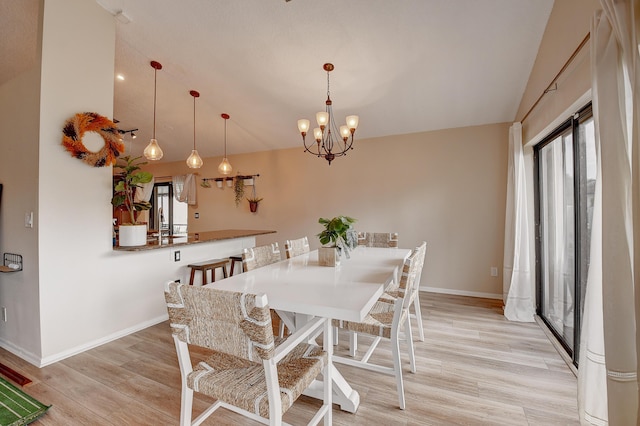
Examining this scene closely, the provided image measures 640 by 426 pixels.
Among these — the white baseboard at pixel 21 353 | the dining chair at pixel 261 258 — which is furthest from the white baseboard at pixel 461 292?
the white baseboard at pixel 21 353

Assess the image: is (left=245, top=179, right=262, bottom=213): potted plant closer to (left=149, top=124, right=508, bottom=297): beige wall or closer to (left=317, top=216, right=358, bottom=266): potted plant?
(left=149, top=124, right=508, bottom=297): beige wall

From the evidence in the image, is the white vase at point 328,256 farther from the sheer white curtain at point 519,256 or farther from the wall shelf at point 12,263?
the wall shelf at point 12,263

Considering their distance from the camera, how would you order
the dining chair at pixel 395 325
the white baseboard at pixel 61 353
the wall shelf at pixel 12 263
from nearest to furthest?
1. the dining chair at pixel 395 325
2. the white baseboard at pixel 61 353
3. the wall shelf at pixel 12 263

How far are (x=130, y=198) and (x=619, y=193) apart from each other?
340cm

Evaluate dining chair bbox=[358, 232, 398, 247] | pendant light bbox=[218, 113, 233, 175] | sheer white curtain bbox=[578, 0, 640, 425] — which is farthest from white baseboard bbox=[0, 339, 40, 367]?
sheer white curtain bbox=[578, 0, 640, 425]

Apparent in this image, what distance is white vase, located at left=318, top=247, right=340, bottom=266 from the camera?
2184mm

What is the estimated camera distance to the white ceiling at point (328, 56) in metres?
2.52

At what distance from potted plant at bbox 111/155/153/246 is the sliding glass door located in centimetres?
357

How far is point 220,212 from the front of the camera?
608 centimetres

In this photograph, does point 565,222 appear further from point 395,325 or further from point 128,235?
point 128,235

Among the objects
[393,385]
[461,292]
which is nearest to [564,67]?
[393,385]

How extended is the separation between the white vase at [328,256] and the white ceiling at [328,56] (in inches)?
81.4

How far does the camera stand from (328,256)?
7.21 ft

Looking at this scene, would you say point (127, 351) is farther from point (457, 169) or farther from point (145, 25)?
point (457, 169)
